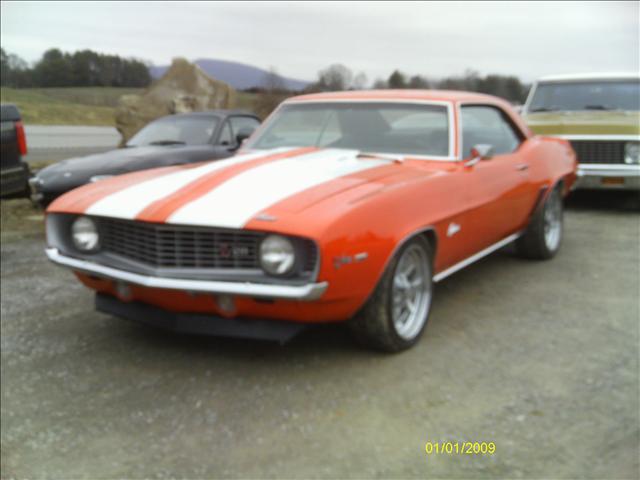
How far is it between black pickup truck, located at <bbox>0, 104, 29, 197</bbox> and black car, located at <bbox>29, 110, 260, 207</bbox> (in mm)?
277

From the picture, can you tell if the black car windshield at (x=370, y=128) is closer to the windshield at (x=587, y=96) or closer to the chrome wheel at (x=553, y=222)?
the chrome wheel at (x=553, y=222)

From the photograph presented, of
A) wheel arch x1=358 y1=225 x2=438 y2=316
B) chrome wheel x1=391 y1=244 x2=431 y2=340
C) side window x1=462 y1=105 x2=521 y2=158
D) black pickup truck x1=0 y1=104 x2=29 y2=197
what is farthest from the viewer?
black pickup truck x1=0 y1=104 x2=29 y2=197

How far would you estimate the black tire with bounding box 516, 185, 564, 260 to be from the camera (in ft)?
16.8

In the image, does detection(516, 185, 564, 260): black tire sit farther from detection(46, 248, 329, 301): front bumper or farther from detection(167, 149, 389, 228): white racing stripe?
detection(46, 248, 329, 301): front bumper

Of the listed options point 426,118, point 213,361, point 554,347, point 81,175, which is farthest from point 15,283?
point 554,347

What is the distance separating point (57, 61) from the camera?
7.41 m

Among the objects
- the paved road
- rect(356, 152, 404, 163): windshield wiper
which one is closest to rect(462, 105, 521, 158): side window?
rect(356, 152, 404, 163): windshield wiper

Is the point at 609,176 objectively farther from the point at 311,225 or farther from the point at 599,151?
the point at 311,225

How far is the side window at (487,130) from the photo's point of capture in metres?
4.39

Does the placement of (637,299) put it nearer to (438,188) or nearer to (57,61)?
(438,188)

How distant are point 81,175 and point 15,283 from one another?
1816mm

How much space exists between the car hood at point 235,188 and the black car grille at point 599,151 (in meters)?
4.29

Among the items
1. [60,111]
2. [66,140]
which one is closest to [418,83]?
[66,140]
